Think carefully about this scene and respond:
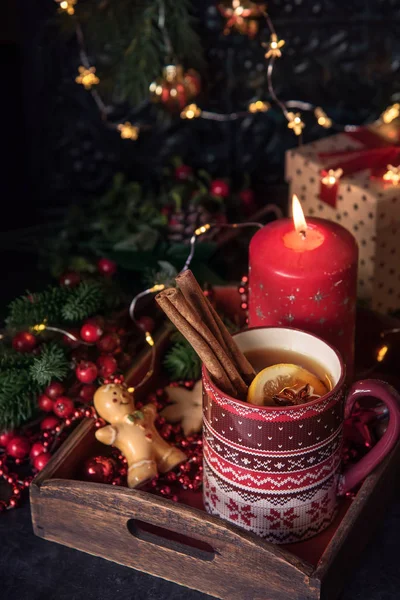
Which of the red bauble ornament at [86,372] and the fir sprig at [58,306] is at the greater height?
the fir sprig at [58,306]

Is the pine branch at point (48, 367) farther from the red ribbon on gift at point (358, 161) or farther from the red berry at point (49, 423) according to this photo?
the red ribbon on gift at point (358, 161)

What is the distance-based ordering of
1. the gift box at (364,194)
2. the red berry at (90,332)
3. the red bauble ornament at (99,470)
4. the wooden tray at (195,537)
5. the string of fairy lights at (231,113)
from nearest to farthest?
the wooden tray at (195,537)
the red bauble ornament at (99,470)
the red berry at (90,332)
the gift box at (364,194)
the string of fairy lights at (231,113)

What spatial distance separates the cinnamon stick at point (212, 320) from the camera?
62 centimetres

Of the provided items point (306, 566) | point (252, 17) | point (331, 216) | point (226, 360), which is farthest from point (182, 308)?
point (252, 17)

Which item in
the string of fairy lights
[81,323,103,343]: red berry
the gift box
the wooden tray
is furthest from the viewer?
the string of fairy lights

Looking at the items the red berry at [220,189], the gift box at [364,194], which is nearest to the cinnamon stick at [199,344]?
the gift box at [364,194]

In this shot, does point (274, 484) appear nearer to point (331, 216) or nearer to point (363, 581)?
point (363, 581)

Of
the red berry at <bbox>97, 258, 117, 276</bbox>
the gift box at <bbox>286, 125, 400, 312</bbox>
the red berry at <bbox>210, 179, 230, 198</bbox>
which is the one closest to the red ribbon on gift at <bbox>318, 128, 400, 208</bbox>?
→ the gift box at <bbox>286, 125, 400, 312</bbox>

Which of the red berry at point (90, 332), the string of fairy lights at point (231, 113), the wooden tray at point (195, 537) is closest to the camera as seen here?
the wooden tray at point (195, 537)

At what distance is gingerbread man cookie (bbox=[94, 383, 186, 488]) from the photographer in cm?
71

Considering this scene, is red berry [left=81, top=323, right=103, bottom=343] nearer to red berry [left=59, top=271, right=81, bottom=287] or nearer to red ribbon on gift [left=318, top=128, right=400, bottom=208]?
red berry [left=59, top=271, right=81, bottom=287]

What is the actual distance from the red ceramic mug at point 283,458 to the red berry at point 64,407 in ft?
0.52

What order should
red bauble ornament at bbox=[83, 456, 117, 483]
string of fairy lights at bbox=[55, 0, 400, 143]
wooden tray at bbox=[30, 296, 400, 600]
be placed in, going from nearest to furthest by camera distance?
wooden tray at bbox=[30, 296, 400, 600]
red bauble ornament at bbox=[83, 456, 117, 483]
string of fairy lights at bbox=[55, 0, 400, 143]

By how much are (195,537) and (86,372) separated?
0.70ft
